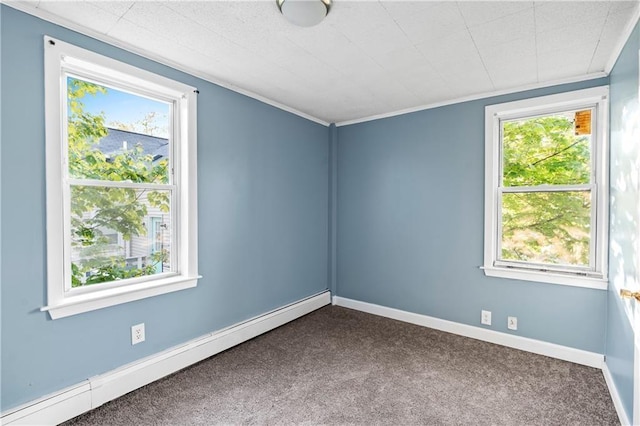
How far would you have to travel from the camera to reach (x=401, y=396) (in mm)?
2178

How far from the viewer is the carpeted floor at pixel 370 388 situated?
196 cm

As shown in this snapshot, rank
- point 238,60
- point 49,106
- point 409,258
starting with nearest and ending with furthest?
point 49,106 → point 238,60 → point 409,258

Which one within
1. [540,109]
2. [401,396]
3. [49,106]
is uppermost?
[540,109]

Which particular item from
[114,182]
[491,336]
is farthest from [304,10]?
[491,336]

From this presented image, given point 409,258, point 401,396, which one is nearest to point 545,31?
point 409,258

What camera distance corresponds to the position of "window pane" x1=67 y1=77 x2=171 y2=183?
206 cm

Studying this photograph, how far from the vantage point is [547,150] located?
283cm

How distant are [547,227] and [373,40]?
89.6 inches

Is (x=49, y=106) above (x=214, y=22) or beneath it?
beneath

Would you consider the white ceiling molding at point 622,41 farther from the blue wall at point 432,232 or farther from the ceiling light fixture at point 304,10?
the ceiling light fixture at point 304,10

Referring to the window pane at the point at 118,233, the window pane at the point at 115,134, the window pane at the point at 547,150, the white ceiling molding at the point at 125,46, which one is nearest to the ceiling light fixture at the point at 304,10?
the white ceiling molding at the point at 125,46

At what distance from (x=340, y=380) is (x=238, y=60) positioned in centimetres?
256

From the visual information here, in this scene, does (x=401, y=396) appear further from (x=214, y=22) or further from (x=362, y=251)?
(x=214, y=22)

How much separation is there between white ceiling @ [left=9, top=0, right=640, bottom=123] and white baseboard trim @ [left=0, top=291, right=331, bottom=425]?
7.34 ft
